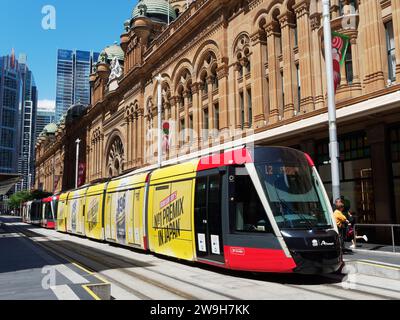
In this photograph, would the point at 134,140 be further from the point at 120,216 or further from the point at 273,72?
the point at 120,216

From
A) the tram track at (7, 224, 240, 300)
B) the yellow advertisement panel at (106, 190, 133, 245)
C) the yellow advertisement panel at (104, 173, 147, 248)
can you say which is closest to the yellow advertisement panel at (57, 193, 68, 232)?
the yellow advertisement panel at (104, 173, 147, 248)

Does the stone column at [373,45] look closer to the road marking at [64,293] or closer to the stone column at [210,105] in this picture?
the stone column at [210,105]

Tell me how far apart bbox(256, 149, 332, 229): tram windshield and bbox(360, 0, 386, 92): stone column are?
9.65 metres

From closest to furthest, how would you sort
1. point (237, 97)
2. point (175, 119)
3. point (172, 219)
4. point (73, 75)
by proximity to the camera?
point (172, 219)
point (237, 97)
point (175, 119)
point (73, 75)

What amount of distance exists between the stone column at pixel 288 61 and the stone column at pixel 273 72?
739mm

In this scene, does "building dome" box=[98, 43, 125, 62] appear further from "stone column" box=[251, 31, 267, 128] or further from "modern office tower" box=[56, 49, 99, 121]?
"modern office tower" box=[56, 49, 99, 121]

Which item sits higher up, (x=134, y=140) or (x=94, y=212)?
(x=134, y=140)

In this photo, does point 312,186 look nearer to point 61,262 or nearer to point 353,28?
point 61,262

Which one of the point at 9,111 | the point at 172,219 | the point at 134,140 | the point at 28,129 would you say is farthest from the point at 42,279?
the point at 28,129

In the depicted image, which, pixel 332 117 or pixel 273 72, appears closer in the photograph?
pixel 332 117

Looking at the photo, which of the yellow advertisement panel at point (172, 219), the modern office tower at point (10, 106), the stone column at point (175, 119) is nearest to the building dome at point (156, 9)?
the stone column at point (175, 119)

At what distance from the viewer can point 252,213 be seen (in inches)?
385

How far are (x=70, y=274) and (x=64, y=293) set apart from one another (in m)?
2.79

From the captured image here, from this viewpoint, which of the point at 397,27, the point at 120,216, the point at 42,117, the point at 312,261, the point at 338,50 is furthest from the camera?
the point at 42,117
